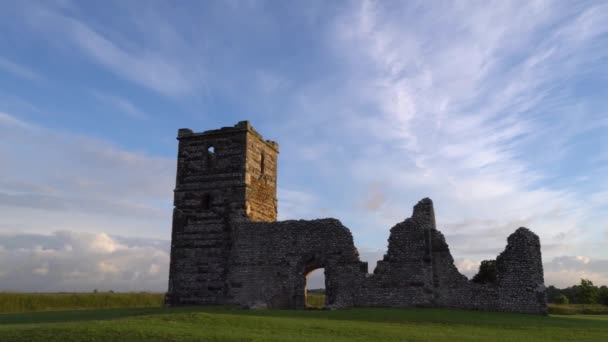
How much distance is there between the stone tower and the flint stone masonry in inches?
1.8

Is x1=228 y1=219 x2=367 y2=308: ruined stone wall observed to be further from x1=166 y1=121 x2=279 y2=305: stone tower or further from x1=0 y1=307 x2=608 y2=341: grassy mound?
x1=0 y1=307 x2=608 y2=341: grassy mound

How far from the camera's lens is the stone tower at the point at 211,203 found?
22.8 meters

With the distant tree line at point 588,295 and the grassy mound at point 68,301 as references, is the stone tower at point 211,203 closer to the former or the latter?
the grassy mound at point 68,301

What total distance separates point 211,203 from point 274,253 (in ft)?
13.1

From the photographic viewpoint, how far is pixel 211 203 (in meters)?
23.6

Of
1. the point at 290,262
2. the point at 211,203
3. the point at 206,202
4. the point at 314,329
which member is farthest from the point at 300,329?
the point at 206,202

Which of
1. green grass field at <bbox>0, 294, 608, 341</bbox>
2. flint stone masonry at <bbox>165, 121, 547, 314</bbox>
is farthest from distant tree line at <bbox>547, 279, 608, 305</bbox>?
green grass field at <bbox>0, 294, 608, 341</bbox>

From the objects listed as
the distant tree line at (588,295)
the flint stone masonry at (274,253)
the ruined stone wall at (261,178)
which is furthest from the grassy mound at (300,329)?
the distant tree line at (588,295)

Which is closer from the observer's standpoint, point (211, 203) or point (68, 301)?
point (211, 203)

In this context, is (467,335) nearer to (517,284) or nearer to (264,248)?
(517,284)

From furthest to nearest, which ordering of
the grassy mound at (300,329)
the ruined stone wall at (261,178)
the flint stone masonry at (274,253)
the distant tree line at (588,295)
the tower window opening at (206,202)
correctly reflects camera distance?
the distant tree line at (588,295) → the tower window opening at (206,202) → the ruined stone wall at (261,178) → the flint stone masonry at (274,253) → the grassy mound at (300,329)

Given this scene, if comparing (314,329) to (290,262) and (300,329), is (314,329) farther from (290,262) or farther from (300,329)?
(290,262)

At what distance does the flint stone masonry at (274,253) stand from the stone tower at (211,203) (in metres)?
0.05

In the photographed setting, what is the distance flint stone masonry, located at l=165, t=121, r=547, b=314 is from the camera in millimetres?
19094
